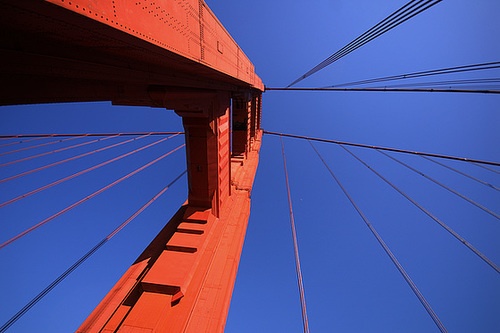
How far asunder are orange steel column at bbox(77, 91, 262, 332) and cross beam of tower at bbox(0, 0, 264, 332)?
3 cm

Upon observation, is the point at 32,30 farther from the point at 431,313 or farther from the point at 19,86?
the point at 431,313

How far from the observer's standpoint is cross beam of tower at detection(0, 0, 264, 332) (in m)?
1.99

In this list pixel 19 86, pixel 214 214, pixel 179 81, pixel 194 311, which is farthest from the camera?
pixel 214 214

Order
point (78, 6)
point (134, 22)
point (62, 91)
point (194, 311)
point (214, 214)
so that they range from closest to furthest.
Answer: point (78, 6) < point (134, 22) < point (62, 91) < point (194, 311) < point (214, 214)

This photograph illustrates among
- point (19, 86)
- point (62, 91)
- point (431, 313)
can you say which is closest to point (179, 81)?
point (62, 91)

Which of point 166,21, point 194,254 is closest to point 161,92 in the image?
point 166,21

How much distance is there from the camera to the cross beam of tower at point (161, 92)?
6.54ft

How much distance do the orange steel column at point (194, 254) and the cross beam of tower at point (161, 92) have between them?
0.03 metres

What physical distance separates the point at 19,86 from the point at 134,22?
1.88 metres

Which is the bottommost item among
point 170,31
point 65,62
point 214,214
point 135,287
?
point 135,287

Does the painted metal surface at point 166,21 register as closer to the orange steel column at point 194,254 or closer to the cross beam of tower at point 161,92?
the cross beam of tower at point 161,92

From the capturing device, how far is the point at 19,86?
255 centimetres

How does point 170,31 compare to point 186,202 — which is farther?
point 186,202

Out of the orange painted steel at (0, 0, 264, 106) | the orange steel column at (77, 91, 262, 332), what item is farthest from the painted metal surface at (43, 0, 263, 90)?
the orange steel column at (77, 91, 262, 332)
